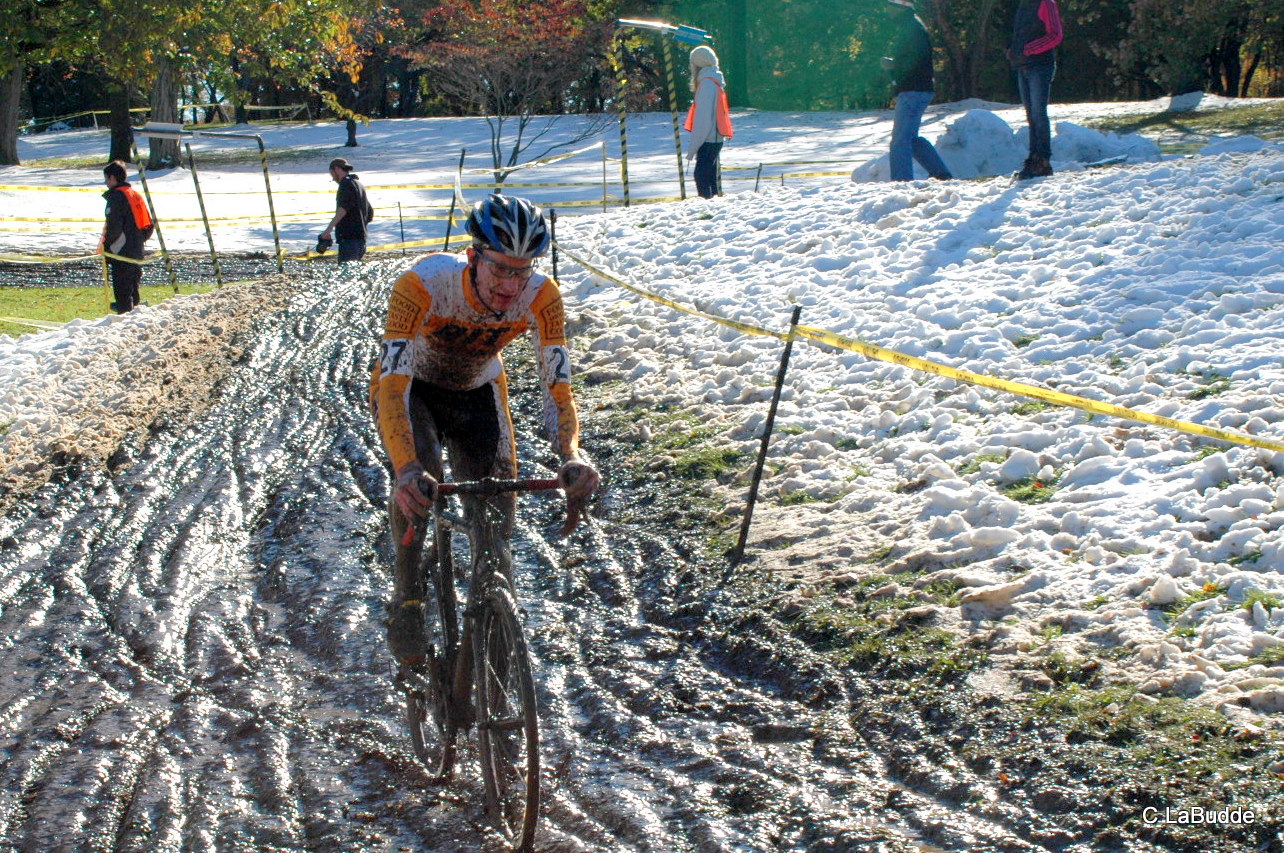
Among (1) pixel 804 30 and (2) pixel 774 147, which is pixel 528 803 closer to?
(2) pixel 774 147

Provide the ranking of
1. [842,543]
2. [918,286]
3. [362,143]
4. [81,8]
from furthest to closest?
[362,143], [81,8], [918,286], [842,543]

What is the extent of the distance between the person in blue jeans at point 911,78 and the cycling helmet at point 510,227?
9.35 m

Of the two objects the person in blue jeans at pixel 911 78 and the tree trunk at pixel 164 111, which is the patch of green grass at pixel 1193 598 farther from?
the tree trunk at pixel 164 111

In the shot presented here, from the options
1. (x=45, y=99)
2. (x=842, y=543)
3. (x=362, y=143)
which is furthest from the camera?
(x=45, y=99)

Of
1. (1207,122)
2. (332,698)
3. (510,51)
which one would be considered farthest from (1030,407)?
(510,51)

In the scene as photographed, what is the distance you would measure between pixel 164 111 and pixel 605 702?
3374 centimetres

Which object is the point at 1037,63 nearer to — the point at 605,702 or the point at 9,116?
the point at 605,702

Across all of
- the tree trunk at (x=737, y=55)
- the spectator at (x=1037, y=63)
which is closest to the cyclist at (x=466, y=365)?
the spectator at (x=1037, y=63)

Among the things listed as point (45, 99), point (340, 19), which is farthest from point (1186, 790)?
point (45, 99)

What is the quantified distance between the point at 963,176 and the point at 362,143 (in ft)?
92.0

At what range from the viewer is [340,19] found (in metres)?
30.7

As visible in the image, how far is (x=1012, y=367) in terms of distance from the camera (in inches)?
309

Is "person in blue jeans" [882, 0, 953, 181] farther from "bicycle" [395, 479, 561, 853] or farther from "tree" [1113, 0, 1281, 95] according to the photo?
"tree" [1113, 0, 1281, 95]

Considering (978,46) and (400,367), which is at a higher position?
(978,46)
